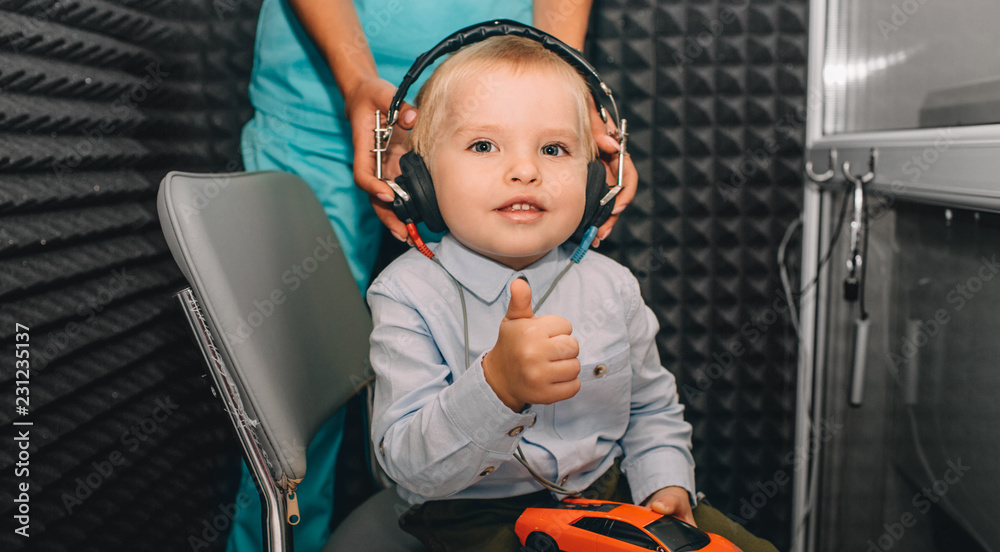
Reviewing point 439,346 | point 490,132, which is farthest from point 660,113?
point 439,346

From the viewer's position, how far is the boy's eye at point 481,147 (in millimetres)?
800

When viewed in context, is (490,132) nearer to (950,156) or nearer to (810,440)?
(950,156)

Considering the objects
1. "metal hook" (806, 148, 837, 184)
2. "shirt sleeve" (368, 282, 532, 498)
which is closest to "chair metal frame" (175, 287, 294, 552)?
"shirt sleeve" (368, 282, 532, 498)

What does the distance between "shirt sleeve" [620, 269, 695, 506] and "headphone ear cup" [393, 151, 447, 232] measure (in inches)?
12.6

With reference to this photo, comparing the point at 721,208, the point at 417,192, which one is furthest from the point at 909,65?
the point at 417,192

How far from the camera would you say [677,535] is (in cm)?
65

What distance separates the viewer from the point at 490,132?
0.78 meters

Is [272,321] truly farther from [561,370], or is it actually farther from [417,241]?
[561,370]

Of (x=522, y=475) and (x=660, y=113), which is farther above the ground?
(x=660, y=113)

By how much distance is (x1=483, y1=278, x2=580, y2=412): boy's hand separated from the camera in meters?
0.58

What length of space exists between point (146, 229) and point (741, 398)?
4.13 feet
